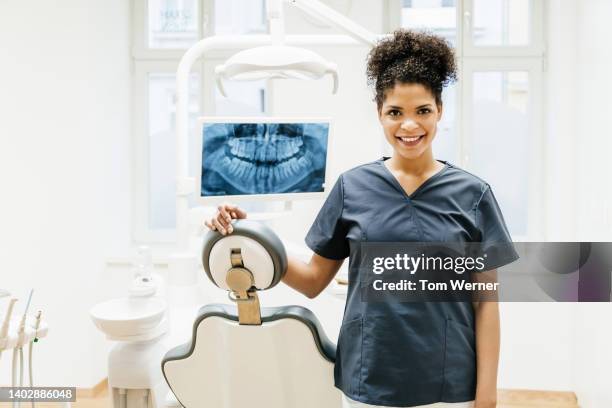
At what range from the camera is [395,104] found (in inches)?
A: 43.1

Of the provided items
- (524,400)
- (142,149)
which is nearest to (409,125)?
(524,400)

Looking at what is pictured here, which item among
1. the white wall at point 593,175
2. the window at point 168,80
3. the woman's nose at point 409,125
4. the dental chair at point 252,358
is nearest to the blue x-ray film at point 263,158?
the dental chair at point 252,358

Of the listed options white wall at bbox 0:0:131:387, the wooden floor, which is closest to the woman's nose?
white wall at bbox 0:0:131:387

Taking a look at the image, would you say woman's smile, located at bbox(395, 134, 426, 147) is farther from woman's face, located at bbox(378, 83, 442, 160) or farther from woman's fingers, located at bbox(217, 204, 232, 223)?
woman's fingers, located at bbox(217, 204, 232, 223)

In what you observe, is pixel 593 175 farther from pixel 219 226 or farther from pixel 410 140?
pixel 219 226

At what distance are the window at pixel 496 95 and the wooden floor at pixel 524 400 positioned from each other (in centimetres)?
82

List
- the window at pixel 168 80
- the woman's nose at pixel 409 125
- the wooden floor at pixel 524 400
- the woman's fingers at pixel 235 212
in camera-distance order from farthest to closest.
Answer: the window at pixel 168 80
the wooden floor at pixel 524 400
the woman's fingers at pixel 235 212
the woman's nose at pixel 409 125

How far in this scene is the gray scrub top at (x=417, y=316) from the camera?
1097 millimetres

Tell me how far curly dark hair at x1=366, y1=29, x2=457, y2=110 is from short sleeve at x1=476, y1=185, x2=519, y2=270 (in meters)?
0.21

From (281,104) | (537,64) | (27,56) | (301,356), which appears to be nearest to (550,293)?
(537,64)

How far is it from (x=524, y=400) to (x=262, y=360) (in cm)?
209

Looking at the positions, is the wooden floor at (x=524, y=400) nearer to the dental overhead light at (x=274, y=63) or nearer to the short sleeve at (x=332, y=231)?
the dental overhead light at (x=274, y=63)

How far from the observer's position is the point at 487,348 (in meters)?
1.11

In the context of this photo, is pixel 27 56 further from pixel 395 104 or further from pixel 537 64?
pixel 537 64
